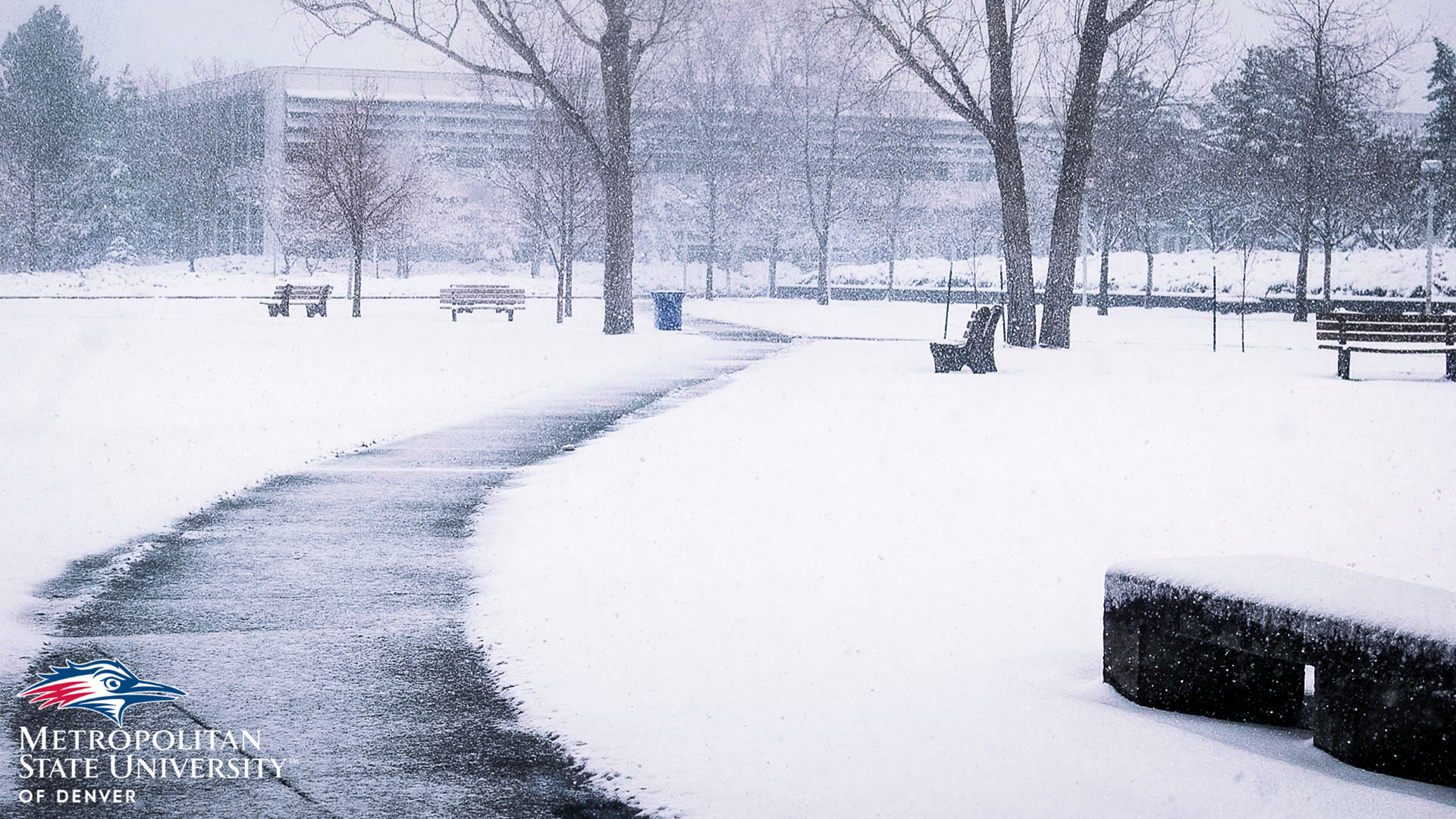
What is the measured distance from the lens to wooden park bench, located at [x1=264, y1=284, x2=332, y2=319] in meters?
36.3

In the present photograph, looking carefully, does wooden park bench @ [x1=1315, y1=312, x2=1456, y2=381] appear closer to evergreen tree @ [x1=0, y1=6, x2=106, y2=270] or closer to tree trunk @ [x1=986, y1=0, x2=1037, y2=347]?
tree trunk @ [x1=986, y1=0, x2=1037, y2=347]

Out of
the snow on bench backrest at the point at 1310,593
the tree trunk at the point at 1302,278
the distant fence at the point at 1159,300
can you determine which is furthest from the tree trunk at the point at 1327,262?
the snow on bench backrest at the point at 1310,593

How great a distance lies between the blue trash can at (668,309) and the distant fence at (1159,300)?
6.75 m

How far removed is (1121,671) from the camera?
15.7 feet

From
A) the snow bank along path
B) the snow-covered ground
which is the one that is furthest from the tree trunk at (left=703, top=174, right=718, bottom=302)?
the snow bank along path

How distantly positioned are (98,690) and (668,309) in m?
26.3

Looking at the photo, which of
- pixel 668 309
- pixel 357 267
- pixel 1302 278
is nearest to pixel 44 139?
pixel 357 267

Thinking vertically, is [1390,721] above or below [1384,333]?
below

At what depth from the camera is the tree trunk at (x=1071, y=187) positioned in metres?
23.4

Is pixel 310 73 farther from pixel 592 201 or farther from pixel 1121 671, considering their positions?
pixel 1121 671

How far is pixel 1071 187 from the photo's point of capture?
78.3 ft

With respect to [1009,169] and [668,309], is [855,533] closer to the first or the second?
[1009,169]

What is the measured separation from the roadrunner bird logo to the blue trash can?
2558 centimetres

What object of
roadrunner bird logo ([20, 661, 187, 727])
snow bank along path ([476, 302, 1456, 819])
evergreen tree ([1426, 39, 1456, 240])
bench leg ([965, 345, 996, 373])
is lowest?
roadrunner bird logo ([20, 661, 187, 727])
